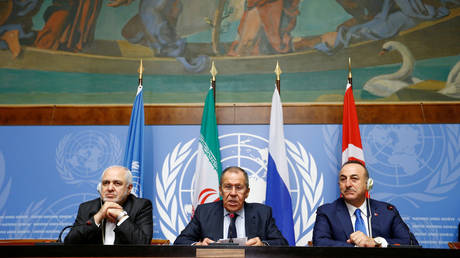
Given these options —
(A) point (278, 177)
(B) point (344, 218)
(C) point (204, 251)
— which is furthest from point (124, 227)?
(A) point (278, 177)

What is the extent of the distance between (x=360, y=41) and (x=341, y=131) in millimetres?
1195

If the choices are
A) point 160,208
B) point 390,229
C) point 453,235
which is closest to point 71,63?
point 160,208

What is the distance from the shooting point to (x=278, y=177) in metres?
4.68

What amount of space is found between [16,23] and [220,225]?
13.9 feet

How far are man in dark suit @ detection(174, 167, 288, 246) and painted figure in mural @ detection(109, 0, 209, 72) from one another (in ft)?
8.14

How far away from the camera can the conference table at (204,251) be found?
78.7 inches

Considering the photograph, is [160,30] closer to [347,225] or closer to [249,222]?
[249,222]

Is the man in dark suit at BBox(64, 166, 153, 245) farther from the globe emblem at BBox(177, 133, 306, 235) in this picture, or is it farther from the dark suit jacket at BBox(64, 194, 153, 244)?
the globe emblem at BBox(177, 133, 306, 235)

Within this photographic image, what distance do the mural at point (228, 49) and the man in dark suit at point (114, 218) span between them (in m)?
2.08

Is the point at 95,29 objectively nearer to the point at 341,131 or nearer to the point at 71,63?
the point at 71,63

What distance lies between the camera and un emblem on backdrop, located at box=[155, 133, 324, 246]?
16.2 ft

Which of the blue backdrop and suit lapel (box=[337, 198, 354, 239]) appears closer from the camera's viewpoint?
suit lapel (box=[337, 198, 354, 239])

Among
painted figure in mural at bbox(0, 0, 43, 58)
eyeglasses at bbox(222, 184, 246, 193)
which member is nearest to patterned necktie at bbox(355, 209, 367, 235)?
eyeglasses at bbox(222, 184, 246, 193)

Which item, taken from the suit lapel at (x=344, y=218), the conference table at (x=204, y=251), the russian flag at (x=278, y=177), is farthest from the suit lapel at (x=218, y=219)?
the russian flag at (x=278, y=177)
